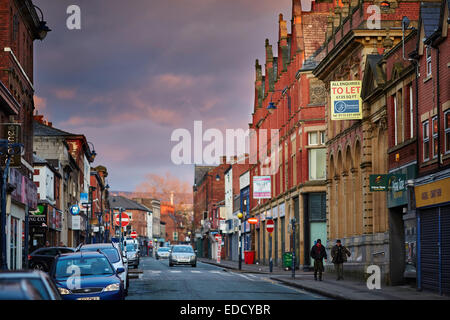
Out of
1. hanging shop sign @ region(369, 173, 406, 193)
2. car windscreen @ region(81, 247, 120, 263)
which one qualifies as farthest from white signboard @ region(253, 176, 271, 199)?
car windscreen @ region(81, 247, 120, 263)

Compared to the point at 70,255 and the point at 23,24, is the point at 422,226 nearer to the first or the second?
the point at 70,255

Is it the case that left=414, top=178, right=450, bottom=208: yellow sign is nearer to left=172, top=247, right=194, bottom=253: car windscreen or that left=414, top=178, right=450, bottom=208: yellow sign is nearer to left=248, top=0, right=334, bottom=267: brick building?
left=248, top=0, right=334, bottom=267: brick building

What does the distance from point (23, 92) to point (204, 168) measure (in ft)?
348

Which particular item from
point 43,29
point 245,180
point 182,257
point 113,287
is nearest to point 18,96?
point 43,29

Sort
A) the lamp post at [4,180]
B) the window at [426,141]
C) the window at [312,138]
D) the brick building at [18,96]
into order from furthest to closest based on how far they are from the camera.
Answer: the window at [312,138]
the brick building at [18,96]
the window at [426,141]
the lamp post at [4,180]

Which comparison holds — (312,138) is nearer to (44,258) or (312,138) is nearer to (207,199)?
(44,258)

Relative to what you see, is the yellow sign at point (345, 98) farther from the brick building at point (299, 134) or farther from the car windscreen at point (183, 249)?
the car windscreen at point (183, 249)

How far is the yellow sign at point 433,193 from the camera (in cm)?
2592

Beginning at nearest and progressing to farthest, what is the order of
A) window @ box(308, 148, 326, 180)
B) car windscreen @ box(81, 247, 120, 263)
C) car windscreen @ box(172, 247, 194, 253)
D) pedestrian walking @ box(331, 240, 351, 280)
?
1. car windscreen @ box(81, 247, 120, 263)
2. pedestrian walking @ box(331, 240, 351, 280)
3. window @ box(308, 148, 326, 180)
4. car windscreen @ box(172, 247, 194, 253)

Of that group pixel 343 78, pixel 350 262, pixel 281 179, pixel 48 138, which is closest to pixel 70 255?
pixel 350 262

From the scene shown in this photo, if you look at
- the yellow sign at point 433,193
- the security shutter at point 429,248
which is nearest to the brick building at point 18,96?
the yellow sign at point 433,193

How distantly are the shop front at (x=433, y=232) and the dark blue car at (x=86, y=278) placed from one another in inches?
423

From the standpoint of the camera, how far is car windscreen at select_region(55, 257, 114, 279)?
20.6 meters

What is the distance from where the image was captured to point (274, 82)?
6781 centimetres
